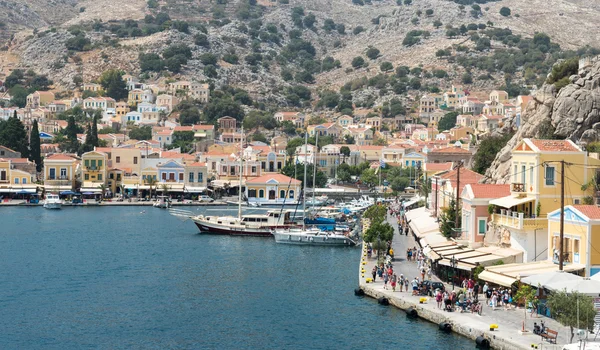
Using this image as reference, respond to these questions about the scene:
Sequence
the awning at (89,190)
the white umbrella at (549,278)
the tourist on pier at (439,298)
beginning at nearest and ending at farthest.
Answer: the white umbrella at (549,278) → the tourist on pier at (439,298) → the awning at (89,190)

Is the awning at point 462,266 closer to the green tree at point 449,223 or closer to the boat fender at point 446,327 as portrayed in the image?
the boat fender at point 446,327

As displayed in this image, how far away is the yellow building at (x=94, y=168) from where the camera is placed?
107 metres

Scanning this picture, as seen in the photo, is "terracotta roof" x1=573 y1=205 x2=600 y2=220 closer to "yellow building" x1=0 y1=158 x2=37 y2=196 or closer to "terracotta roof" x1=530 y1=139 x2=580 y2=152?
"terracotta roof" x1=530 y1=139 x2=580 y2=152

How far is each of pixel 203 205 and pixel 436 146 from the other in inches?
1530

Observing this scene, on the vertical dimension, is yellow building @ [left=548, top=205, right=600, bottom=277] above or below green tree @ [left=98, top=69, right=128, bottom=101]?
below

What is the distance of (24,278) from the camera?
5184 cm

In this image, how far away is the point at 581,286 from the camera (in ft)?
112

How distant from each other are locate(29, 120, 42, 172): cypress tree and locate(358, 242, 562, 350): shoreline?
74.4m

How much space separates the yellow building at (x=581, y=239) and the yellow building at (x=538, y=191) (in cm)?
216

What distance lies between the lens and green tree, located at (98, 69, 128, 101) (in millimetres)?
180250

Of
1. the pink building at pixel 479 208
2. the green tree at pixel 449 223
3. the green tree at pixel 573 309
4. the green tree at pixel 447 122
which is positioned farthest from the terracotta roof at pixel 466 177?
the green tree at pixel 447 122

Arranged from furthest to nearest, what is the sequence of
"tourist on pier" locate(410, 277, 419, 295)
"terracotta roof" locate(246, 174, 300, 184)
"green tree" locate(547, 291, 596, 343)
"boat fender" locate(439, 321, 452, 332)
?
"terracotta roof" locate(246, 174, 300, 184) → "tourist on pier" locate(410, 277, 419, 295) → "boat fender" locate(439, 321, 452, 332) → "green tree" locate(547, 291, 596, 343)

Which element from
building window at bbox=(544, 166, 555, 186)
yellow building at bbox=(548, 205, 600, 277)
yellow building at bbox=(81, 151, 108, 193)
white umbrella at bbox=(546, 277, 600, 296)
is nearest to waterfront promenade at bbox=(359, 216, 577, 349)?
white umbrella at bbox=(546, 277, 600, 296)

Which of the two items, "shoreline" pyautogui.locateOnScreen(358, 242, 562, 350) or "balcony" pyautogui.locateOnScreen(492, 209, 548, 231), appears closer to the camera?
"shoreline" pyautogui.locateOnScreen(358, 242, 562, 350)
